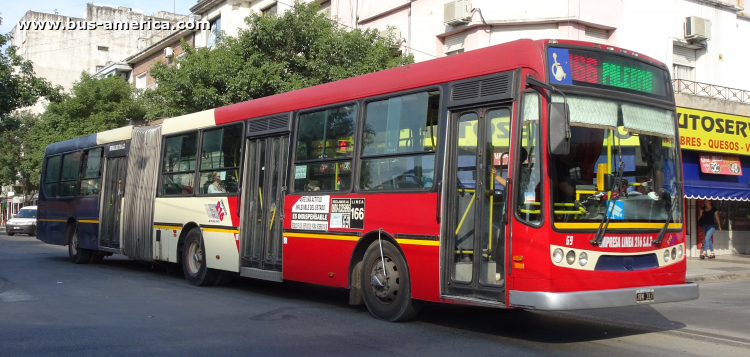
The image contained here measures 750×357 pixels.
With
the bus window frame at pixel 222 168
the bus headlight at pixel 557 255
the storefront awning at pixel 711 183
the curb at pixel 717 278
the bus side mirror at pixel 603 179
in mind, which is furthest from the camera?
the storefront awning at pixel 711 183

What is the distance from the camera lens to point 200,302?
33.3 feet

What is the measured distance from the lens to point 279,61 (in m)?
20.3

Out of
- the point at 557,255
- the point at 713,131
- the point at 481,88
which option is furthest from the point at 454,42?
the point at 557,255

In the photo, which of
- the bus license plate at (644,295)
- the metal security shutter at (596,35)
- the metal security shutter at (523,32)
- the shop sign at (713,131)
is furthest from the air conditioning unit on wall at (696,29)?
the bus license plate at (644,295)

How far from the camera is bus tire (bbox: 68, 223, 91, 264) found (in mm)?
16953

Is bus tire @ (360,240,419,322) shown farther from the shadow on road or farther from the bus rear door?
the bus rear door

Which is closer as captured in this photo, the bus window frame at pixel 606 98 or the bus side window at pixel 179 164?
the bus window frame at pixel 606 98

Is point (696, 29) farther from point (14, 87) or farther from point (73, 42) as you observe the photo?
point (73, 42)

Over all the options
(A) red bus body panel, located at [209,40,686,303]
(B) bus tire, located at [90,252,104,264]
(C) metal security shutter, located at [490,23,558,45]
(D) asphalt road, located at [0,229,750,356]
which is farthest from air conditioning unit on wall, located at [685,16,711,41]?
(B) bus tire, located at [90,252,104,264]

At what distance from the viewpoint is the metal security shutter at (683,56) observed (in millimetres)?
19844

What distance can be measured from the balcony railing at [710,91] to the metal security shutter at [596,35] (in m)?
2.38

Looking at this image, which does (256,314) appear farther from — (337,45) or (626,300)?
(337,45)

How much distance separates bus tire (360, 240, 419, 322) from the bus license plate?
2.49 metres

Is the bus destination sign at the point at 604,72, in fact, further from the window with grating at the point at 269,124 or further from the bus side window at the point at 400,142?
the window with grating at the point at 269,124
